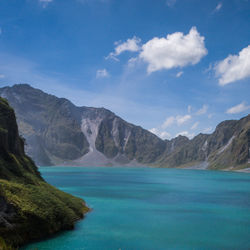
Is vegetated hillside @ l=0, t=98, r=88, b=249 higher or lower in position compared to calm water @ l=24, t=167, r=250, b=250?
higher

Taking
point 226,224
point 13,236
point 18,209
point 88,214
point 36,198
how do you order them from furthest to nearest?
1. point 88,214
2. point 226,224
3. point 36,198
4. point 18,209
5. point 13,236

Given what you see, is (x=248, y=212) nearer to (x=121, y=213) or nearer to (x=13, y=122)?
(x=121, y=213)

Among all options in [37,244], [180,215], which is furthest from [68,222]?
[180,215]

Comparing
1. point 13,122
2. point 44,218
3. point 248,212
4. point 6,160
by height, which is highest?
point 13,122

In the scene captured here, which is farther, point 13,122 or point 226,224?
point 13,122

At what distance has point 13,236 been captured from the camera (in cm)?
2923

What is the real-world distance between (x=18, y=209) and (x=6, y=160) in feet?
52.8

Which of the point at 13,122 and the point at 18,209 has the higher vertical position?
the point at 13,122

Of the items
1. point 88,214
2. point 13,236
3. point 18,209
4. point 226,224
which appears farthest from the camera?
point 88,214

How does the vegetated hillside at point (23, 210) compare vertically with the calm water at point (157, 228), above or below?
above

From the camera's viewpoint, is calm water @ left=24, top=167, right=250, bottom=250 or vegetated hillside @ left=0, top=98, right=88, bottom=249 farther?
calm water @ left=24, top=167, right=250, bottom=250

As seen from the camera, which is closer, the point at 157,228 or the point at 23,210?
the point at 23,210

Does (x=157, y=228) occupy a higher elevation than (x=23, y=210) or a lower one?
lower

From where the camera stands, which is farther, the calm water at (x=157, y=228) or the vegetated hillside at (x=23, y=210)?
the calm water at (x=157, y=228)
